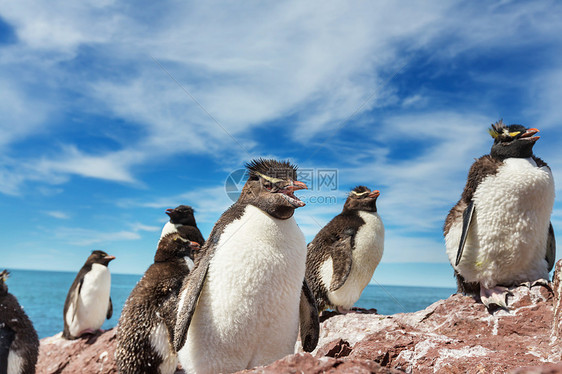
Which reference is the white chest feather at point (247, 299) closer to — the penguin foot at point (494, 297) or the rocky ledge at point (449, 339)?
the rocky ledge at point (449, 339)

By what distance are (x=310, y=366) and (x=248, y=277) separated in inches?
50.6

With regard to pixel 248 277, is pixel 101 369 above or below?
below

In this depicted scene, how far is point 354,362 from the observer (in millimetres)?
2178

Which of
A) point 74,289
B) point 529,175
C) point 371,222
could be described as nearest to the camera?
point 529,175

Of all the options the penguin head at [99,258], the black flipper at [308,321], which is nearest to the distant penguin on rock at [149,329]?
the black flipper at [308,321]

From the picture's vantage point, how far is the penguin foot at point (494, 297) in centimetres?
455

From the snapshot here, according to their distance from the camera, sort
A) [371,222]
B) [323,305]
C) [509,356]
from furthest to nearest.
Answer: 1. [371,222]
2. [323,305]
3. [509,356]

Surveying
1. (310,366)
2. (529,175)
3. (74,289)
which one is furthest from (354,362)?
(74,289)

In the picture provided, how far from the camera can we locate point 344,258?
20.6 ft

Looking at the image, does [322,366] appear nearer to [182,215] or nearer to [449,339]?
[449,339]

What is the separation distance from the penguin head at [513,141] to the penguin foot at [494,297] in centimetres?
142

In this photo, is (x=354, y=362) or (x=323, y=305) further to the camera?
(x=323, y=305)

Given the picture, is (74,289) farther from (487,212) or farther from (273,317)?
(487,212)

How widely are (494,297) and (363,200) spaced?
2829mm
